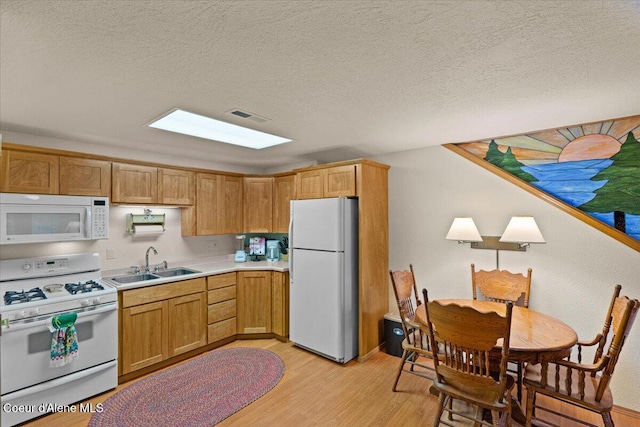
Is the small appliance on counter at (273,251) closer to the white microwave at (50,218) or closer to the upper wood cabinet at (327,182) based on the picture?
Answer: the upper wood cabinet at (327,182)

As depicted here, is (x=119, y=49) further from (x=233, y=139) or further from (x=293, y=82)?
(x=233, y=139)

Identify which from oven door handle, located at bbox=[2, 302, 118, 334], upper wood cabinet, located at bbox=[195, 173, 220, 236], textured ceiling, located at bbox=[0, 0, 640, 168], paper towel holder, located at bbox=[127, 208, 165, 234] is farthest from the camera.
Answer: upper wood cabinet, located at bbox=[195, 173, 220, 236]

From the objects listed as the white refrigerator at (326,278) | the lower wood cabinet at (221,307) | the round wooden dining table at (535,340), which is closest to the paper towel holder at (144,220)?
the lower wood cabinet at (221,307)

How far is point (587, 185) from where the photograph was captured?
8.88 ft

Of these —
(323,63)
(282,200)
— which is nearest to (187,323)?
(282,200)

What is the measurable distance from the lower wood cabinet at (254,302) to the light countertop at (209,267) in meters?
0.12

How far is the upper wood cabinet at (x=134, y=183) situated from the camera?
330 centimetres

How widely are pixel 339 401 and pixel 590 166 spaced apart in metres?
2.91

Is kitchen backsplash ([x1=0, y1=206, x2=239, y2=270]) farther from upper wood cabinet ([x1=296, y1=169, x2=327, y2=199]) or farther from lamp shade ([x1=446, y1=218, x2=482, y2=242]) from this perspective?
lamp shade ([x1=446, y1=218, x2=482, y2=242])

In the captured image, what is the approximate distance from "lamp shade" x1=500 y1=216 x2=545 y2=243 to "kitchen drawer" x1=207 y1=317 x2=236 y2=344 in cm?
311

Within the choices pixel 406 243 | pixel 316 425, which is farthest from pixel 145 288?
pixel 406 243

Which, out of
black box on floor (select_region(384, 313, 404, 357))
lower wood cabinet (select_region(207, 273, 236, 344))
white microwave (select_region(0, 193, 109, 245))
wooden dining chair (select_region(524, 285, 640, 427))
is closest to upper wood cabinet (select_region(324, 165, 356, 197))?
black box on floor (select_region(384, 313, 404, 357))

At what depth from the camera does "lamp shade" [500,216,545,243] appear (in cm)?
266

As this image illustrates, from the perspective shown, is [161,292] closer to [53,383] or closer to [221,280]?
[221,280]
